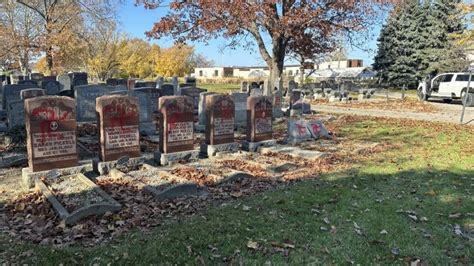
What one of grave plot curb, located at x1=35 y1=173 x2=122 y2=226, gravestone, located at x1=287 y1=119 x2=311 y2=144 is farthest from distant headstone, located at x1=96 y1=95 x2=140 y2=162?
gravestone, located at x1=287 y1=119 x2=311 y2=144

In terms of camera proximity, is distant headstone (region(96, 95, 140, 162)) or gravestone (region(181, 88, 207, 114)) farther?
gravestone (region(181, 88, 207, 114))

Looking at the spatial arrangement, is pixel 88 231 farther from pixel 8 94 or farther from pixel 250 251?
pixel 8 94

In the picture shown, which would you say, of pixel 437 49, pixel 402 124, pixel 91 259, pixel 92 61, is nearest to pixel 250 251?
pixel 91 259

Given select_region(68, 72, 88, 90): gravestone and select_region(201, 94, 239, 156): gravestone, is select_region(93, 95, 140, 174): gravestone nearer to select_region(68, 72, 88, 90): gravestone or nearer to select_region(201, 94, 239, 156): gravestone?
select_region(201, 94, 239, 156): gravestone

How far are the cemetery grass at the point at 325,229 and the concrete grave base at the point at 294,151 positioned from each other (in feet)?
4.47

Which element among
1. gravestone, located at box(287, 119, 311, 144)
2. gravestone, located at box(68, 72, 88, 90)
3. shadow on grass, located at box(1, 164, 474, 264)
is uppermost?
gravestone, located at box(68, 72, 88, 90)

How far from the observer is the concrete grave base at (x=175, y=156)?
337 inches

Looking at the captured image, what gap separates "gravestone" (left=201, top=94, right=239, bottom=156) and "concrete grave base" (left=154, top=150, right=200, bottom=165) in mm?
573

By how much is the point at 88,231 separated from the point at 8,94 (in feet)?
37.3

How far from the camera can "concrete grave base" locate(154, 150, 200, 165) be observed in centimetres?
856

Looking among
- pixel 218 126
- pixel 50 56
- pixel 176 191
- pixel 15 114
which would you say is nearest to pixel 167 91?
pixel 15 114

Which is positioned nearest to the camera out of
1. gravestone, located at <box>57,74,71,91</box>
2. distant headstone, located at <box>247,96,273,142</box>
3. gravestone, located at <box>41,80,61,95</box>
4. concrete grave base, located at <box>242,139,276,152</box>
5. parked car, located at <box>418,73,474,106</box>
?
concrete grave base, located at <box>242,139,276,152</box>

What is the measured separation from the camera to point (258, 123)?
1031 cm

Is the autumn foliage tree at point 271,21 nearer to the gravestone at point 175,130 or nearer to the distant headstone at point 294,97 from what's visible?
the distant headstone at point 294,97
